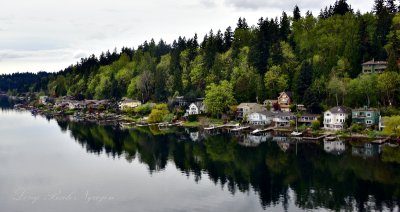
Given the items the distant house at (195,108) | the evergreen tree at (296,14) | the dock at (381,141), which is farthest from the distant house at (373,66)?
the evergreen tree at (296,14)

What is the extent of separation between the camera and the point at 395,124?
47.9 metres

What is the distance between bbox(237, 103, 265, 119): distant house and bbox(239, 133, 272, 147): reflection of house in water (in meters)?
9.12

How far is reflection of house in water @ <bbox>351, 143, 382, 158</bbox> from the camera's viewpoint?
42.2 metres

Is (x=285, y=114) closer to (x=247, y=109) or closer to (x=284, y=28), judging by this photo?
(x=247, y=109)

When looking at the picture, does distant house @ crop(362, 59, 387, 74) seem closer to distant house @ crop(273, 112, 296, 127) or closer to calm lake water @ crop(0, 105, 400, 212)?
distant house @ crop(273, 112, 296, 127)

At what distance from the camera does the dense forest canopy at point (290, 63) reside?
200ft

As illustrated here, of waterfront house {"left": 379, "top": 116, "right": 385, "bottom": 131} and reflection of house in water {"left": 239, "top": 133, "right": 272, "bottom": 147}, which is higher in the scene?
waterfront house {"left": 379, "top": 116, "right": 385, "bottom": 131}

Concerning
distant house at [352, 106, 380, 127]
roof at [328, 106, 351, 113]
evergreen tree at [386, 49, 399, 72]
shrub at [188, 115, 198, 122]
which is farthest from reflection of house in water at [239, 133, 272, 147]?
evergreen tree at [386, 49, 399, 72]

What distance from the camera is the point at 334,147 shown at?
46.8 meters

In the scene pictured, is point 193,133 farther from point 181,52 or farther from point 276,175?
point 181,52

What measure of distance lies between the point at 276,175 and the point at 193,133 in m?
25.7

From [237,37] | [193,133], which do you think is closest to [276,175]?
[193,133]

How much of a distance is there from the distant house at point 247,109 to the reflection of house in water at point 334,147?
1773 centimetres

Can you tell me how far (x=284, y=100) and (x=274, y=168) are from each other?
30.1 metres
